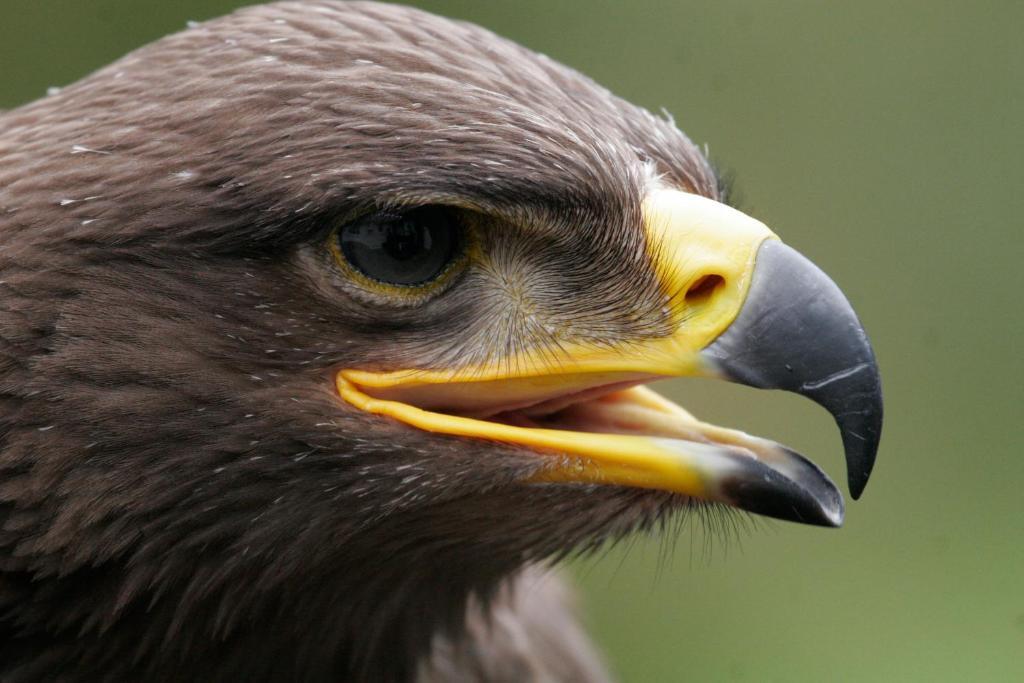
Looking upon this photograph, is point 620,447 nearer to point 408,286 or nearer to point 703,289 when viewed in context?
point 703,289

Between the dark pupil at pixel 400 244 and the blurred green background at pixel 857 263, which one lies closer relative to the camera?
the dark pupil at pixel 400 244

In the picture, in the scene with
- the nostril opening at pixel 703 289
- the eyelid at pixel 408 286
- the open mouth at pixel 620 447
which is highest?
the nostril opening at pixel 703 289

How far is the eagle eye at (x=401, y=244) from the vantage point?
9.65ft

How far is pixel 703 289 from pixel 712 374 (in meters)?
0.17

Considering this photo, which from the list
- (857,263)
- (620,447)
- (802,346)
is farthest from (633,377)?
(857,263)

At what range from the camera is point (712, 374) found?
293cm

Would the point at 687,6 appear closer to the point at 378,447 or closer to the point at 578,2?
the point at 578,2

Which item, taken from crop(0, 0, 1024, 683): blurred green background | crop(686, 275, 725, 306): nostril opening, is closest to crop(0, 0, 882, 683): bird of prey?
crop(686, 275, 725, 306): nostril opening

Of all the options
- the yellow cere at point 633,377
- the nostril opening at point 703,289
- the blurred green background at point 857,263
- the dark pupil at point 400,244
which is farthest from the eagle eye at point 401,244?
the blurred green background at point 857,263

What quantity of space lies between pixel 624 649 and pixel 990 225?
9.57 feet

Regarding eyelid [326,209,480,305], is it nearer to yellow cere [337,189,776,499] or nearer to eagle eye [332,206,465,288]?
eagle eye [332,206,465,288]

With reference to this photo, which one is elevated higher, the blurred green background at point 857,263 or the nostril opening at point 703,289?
the nostril opening at point 703,289

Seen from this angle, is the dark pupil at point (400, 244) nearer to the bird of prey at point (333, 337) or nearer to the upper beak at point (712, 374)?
the bird of prey at point (333, 337)

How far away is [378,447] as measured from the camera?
118 inches
